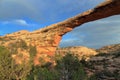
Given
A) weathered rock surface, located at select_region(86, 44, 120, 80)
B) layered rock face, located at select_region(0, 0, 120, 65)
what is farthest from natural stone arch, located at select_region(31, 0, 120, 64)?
weathered rock surface, located at select_region(86, 44, 120, 80)

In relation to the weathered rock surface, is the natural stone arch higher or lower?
higher

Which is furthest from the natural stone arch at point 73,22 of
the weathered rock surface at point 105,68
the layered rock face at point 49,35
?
→ the weathered rock surface at point 105,68

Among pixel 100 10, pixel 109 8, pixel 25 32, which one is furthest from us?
pixel 25 32

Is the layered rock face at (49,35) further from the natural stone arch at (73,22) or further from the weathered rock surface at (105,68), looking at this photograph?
the weathered rock surface at (105,68)

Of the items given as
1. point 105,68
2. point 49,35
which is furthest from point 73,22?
point 105,68

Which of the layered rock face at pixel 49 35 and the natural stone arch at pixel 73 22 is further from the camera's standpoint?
the layered rock face at pixel 49 35

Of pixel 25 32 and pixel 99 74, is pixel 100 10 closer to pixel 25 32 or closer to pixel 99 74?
pixel 99 74

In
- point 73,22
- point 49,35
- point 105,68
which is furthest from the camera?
point 105,68

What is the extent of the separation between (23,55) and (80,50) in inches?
1492

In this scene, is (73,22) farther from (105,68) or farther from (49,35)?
(105,68)

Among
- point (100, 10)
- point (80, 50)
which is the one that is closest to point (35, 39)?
point (100, 10)

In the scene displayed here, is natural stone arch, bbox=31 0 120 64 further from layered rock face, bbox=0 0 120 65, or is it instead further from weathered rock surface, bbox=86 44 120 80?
weathered rock surface, bbox=86 44 120 80

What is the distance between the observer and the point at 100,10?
40.9 meters

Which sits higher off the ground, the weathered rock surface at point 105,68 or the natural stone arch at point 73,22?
the natural stone arch at point 73,22
